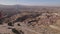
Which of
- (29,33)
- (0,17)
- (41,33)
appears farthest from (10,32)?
(0,17)

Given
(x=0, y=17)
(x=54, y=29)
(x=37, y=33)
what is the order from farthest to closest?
(x=0, y=17) → (x=54, y=29) → (x=37, y=33)

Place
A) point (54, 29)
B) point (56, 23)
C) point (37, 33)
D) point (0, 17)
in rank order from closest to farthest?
point (37, 33) → point (54, 29) → point (56, 23) → point (0, 17)

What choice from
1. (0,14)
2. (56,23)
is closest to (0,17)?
(0,14)

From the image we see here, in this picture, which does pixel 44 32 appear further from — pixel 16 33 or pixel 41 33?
pixel 16 33

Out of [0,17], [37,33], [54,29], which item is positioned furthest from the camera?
[0,17]

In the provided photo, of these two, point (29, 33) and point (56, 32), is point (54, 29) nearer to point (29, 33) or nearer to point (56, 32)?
point (56, 32)

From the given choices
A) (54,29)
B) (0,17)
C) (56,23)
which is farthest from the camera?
(0,17)

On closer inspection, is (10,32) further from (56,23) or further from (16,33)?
(56,23)

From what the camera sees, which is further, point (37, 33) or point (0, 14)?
point (0, 14)

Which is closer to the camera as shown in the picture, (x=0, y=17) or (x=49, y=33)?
(x=49, y=33)
